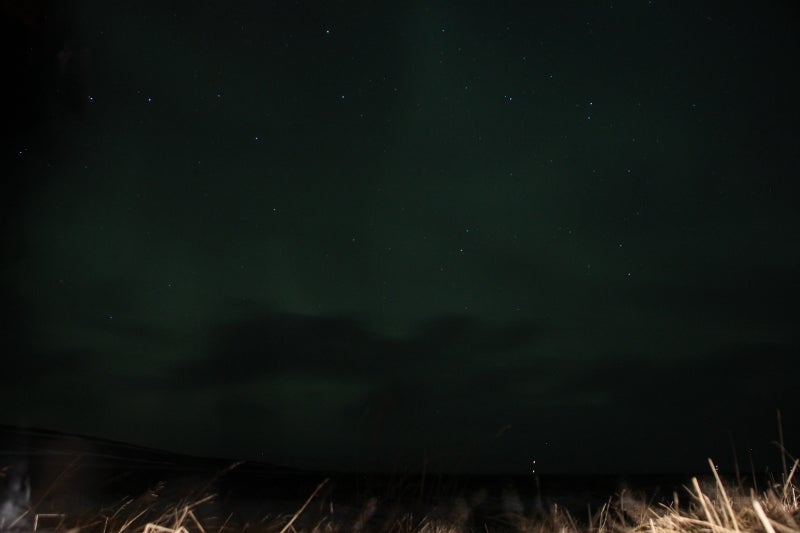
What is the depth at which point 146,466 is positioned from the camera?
14.9 meters

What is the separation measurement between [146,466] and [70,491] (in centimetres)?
380

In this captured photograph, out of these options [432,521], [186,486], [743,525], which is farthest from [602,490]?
[743,525]

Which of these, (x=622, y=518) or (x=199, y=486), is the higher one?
(x=622, y=518)

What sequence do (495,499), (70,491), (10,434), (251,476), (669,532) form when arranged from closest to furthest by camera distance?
(669,532) < (10,434) < (70,491) < (251,476) < (495,499)

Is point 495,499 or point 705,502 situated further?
point 495,499

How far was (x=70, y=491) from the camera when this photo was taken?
11141mm

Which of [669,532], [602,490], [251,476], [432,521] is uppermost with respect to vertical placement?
[669,532]

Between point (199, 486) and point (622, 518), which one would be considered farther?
point (199, 486)

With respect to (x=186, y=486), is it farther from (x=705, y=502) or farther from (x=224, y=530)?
(x=705, y=502)

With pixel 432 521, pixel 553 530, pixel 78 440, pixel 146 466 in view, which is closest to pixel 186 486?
pixel 146 466

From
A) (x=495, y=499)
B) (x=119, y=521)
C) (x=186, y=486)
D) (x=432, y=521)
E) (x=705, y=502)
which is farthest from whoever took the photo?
(x=495, y=499)

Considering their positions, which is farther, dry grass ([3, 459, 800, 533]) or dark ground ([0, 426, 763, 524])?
dark ground ([0, 426, 763, 524])

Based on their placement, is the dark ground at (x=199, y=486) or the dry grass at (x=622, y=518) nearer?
the dry grass at (x=622, y=518)

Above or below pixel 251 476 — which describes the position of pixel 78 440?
above
